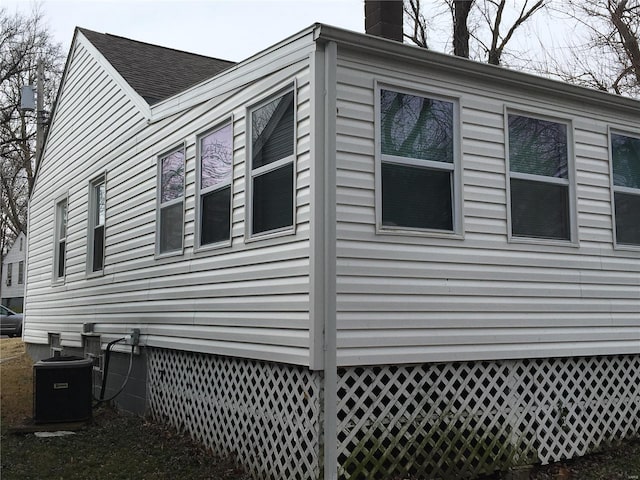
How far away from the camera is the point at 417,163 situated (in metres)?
5.82

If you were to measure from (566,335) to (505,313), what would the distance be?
88 cm

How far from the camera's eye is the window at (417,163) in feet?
18.7

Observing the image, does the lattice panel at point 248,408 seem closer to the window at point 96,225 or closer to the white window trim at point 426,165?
the white window trim at point 426,165

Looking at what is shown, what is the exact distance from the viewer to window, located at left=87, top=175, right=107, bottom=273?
34.3 feet

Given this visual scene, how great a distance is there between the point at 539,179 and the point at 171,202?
4.33 meters

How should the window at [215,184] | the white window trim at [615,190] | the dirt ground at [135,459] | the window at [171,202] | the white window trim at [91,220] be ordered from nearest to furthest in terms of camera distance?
the dirt ground at [135,459] → the window at [215,184] → the white window trim at [615,190] → the window at [171,202] → the white window trim at [91,220]

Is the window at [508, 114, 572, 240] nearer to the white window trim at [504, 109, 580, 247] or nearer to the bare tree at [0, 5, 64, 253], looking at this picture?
the white window trim at [504, 109, 580, 247]

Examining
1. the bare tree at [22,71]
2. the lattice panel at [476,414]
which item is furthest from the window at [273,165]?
the bare tree at [22,71]

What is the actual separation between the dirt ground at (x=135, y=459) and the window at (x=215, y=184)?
7.33ft

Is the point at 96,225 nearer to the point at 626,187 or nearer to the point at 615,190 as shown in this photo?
the point at 615,190

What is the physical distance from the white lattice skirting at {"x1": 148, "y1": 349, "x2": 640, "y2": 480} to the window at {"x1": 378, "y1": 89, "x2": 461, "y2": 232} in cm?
132

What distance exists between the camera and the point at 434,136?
19.7ft

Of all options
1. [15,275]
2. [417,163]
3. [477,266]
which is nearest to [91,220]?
[417,163]

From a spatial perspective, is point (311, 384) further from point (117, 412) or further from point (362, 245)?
point (117, 412)
